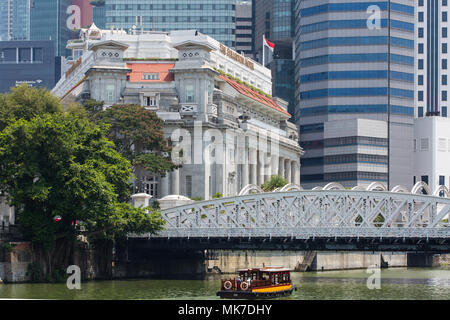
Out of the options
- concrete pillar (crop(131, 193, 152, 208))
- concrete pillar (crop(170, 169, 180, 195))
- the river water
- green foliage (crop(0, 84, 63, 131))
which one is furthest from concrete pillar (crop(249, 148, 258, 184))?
the river water

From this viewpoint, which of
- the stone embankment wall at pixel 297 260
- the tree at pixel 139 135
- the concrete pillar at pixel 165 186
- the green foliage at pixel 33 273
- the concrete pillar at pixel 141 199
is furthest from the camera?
the concrete pillar at pixel 165 186

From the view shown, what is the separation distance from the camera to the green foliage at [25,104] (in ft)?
389

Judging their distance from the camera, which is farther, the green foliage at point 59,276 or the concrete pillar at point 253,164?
the concrete pillar at point 253,164

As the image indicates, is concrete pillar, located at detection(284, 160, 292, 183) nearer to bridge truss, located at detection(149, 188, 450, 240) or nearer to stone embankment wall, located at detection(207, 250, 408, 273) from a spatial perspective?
stone embankment wall, located at detection(207, 250, 408, 273)

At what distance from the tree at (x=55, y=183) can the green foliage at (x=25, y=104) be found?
34.9 feet

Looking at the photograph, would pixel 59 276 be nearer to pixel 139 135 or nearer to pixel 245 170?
pixel 139 135

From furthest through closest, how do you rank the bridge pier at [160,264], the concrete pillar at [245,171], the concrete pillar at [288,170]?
1. the concrete pillar at [288,170]
2. the concrete pillar at [245,171]
3. the bridge pier at [160,264]

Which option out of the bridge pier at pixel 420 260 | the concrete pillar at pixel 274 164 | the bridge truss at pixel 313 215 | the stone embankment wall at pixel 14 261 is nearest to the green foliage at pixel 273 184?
the concrete pillar at pixel 274 164

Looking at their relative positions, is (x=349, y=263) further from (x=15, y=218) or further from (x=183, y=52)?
(x=15, y=218)

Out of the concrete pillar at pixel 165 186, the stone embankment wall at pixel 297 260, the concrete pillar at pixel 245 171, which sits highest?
the concrete pillar at pixel 245 171

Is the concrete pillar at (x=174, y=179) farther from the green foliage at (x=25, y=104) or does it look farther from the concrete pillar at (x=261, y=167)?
the green foliage at (x=25, y=104)

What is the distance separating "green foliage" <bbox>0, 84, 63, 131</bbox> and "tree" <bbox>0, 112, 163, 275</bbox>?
1065cm

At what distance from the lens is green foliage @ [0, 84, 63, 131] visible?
118625mm
